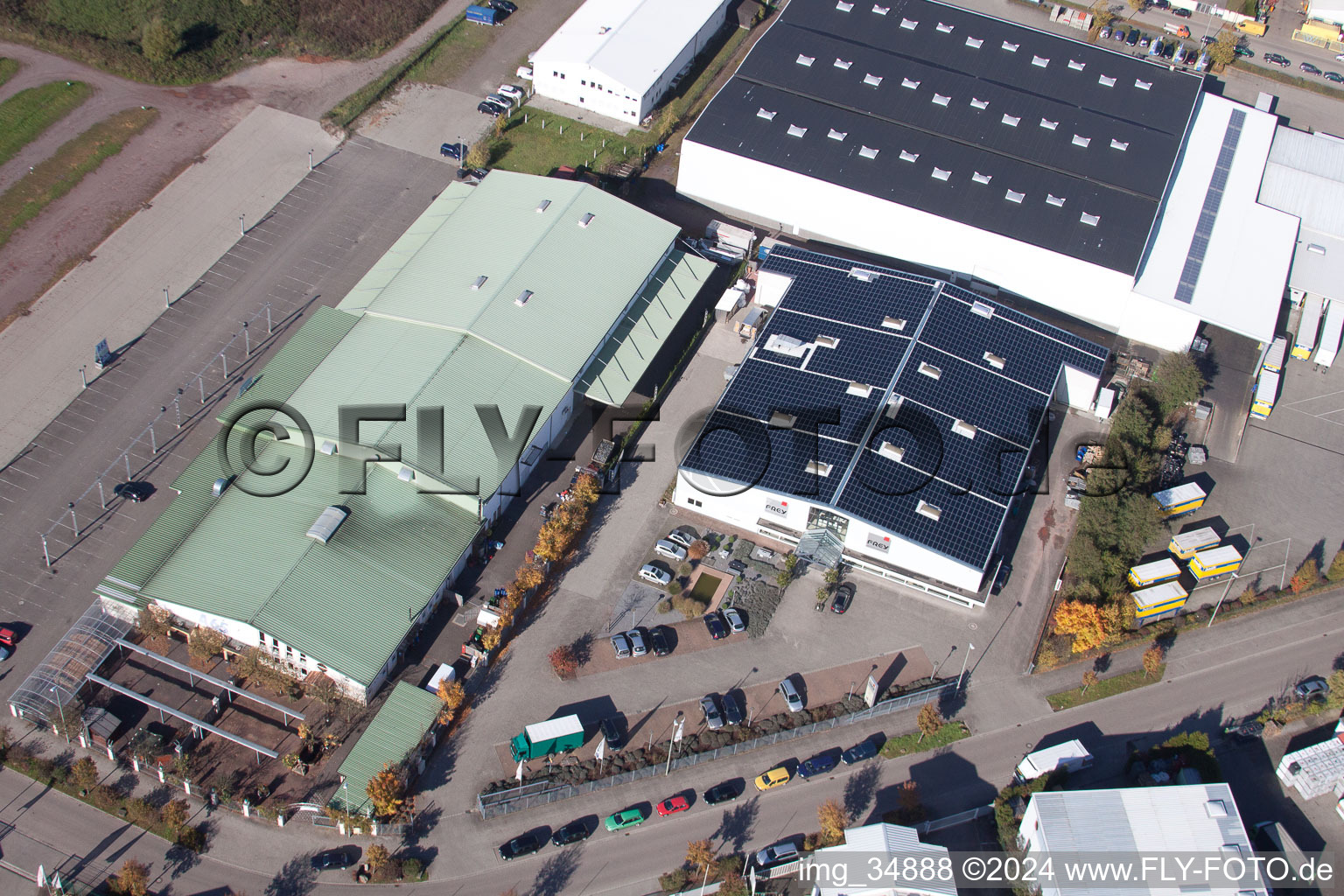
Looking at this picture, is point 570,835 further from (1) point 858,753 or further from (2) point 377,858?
(1) point 858,753

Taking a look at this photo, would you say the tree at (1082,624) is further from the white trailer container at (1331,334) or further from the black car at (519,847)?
the white trailer container at (1331,334)

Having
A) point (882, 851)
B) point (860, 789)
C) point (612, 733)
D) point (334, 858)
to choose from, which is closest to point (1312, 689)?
point (860, 789)

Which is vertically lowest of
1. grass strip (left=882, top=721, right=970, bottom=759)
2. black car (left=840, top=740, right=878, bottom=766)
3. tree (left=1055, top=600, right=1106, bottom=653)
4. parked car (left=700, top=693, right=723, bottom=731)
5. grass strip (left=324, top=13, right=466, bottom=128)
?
parked car (left=700, top=693, right=723, bottom=731)

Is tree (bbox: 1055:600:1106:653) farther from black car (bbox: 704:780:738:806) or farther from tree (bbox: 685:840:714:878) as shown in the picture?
tree (bbox: 685:840:714:878)

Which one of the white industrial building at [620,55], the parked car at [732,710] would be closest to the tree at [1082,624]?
the parked car at [732,710]

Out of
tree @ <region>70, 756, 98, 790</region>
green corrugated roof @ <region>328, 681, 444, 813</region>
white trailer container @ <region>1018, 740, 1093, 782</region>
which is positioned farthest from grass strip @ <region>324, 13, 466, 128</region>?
white trailer container @ <region>1018, 740, 1093, 782</region>

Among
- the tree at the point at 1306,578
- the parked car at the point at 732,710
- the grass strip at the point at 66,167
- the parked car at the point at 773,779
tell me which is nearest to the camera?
the parked car at the point at 773,779
